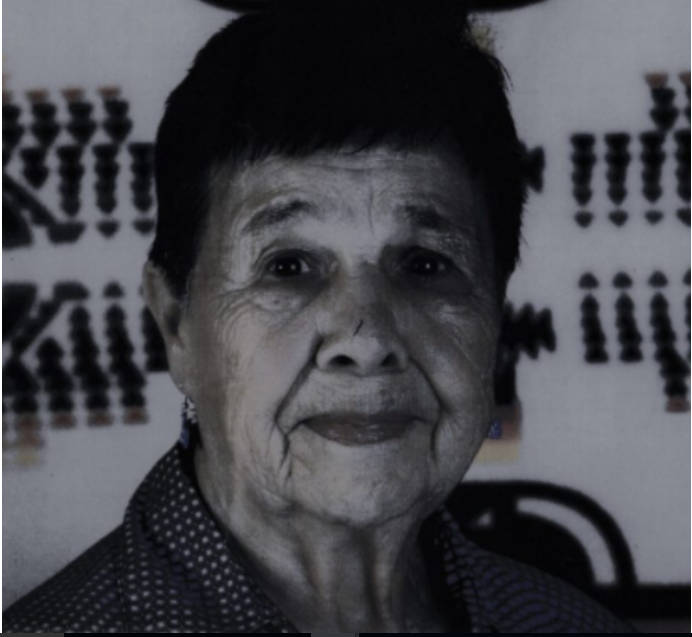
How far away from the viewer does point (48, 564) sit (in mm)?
1048

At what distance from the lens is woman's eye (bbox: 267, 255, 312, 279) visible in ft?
2.96

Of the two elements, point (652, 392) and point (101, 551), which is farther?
point (652, 392)

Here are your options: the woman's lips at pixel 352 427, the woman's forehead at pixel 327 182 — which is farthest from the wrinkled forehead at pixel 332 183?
the woman's lips at pixel 352 427

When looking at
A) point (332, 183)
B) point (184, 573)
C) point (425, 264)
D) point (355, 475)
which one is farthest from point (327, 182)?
point (184, 573)

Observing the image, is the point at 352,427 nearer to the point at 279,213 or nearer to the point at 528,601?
the point at 279,213

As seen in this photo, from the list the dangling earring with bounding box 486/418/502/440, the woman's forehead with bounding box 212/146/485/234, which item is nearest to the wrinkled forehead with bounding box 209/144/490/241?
the woman's forehead with bounding box 212/146/485/234

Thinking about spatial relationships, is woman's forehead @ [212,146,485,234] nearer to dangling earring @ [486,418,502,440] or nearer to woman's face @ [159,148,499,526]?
woman's face @ [159,148,499,526]

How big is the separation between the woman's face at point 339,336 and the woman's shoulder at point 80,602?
0.12 m

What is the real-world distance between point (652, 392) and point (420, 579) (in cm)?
31

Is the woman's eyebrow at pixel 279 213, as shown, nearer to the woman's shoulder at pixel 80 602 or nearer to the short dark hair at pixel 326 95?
the short dark hair at pixel 326 95

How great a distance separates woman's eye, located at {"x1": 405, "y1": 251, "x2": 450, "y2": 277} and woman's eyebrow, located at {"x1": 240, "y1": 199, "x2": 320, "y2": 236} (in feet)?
0.30

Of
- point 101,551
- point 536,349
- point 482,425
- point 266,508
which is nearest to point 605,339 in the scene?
point 536,349

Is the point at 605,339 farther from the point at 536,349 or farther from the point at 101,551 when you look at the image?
the point at 101,551

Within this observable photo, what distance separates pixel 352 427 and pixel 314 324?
0.09 metres
